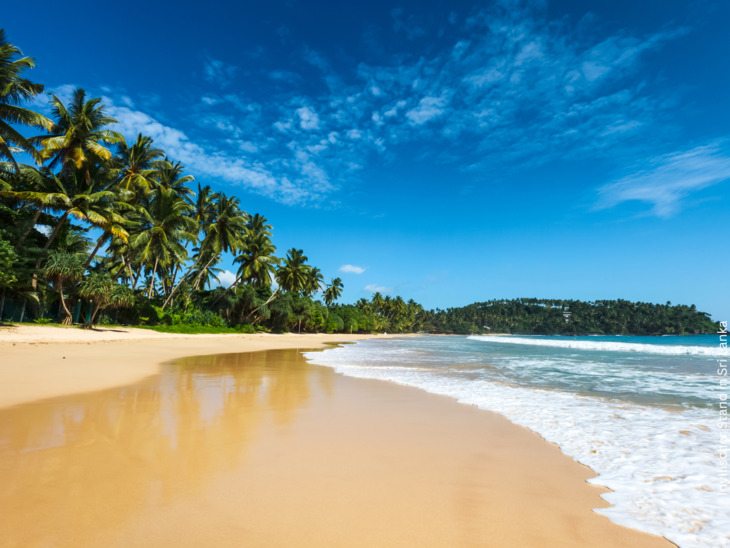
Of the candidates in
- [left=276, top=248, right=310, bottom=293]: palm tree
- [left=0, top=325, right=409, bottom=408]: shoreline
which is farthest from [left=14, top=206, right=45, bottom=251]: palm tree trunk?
[left=276, top=248, right=310, bottom=293]: palm tree

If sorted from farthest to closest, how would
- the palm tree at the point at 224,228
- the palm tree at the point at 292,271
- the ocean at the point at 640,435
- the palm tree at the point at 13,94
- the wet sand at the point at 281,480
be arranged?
1. the palm tree at the point at 292,271
2. the palm tree at the point at 224,228
3. the palm tree at the point at 13,94
4. the ocean at the point at 640,435
5. the wet sand at the point at 281,480

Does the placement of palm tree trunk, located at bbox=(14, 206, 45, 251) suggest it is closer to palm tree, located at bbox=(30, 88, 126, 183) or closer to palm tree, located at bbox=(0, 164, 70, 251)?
palm tree, located at bbox=(0, 164, 70, 251)

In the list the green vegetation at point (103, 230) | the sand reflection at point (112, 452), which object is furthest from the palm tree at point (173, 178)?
the sand reflection at point (112, 452)

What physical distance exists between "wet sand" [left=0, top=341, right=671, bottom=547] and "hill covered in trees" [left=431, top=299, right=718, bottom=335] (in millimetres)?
148213

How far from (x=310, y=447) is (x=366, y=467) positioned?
87 cm

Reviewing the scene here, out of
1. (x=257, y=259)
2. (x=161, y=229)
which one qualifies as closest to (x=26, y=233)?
(x=161, y=229)

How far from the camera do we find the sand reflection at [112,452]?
8.40ft

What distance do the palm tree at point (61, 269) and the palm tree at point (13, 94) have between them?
18.1 ft

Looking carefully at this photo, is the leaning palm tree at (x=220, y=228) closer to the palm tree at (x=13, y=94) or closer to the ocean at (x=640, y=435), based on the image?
the palm tree at (x=13, y=94)

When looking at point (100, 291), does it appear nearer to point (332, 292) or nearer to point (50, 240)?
point (50, 240)

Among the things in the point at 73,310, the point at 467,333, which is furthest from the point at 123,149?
the point at 467,333

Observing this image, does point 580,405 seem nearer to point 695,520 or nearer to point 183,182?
point 695,520

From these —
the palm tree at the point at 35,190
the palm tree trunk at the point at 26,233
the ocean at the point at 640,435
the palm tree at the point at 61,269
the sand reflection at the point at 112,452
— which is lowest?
the sand reflection at the point at 112,452

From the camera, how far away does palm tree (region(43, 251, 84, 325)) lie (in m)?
20.1
